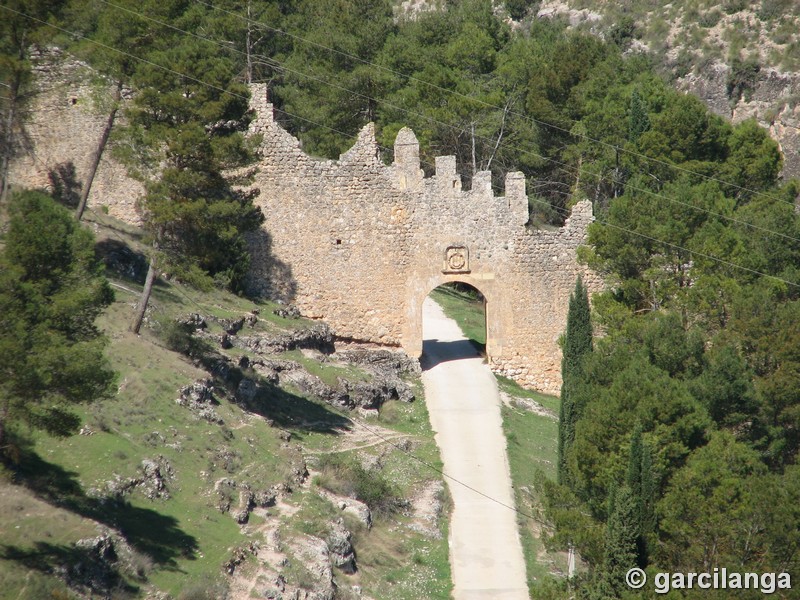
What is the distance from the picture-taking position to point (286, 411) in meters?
33.2

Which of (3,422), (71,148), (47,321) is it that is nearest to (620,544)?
(47,321)

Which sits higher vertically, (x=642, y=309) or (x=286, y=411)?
(x=642, y=309)

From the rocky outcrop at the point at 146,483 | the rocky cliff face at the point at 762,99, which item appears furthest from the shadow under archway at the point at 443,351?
the rocky cliff face at the point at 762,99

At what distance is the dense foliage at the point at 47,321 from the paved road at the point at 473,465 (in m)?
9.09

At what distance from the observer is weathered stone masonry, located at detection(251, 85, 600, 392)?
130 ft

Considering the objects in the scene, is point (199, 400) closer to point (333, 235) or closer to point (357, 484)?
point (357, 484)

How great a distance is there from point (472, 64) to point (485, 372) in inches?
695

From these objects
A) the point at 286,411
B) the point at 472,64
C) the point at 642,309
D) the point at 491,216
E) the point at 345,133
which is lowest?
the point at 286,411

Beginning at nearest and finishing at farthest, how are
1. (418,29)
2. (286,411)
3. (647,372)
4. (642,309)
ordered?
(647,372) → (286,411) → (642,309) → (418,29)

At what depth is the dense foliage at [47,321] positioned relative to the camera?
2186 centimetres

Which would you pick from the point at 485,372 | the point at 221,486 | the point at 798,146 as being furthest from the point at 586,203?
the point at 798,146

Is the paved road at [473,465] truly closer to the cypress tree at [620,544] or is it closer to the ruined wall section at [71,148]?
the cypress tree at [620,544]

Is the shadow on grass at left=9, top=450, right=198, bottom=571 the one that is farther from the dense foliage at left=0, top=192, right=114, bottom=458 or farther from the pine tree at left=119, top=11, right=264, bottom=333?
the pine tree at left=119, top=11, right=264, bottom=333

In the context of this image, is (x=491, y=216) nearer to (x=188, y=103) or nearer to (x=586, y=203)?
(x=586, y=203)
